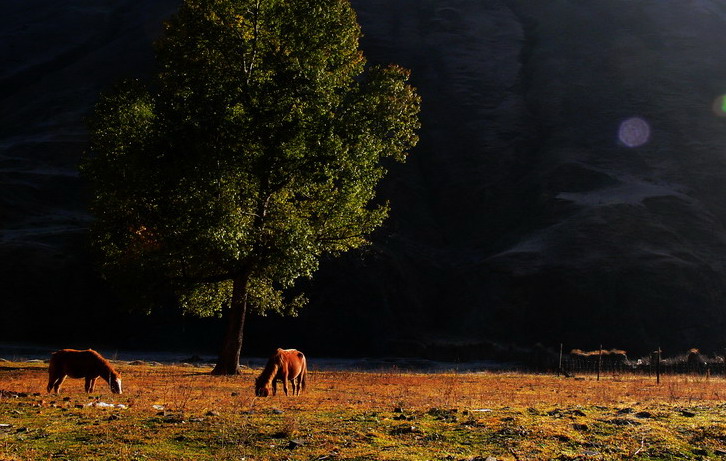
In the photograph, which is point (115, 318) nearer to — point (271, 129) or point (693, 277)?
point (271, 129)

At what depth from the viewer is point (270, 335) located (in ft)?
238

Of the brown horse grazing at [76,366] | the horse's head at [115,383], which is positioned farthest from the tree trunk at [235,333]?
the brown horse grazing at [76,366]

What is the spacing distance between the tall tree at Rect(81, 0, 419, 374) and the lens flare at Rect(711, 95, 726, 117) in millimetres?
104597

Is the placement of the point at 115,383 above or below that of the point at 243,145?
below

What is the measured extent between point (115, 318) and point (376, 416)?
66300 mm

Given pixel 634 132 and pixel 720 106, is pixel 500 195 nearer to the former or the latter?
pixel 634 132

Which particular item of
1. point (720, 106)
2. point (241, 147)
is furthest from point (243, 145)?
point (720, 106)

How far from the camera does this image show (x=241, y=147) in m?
27.3

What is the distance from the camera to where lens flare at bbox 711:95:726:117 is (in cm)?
11381

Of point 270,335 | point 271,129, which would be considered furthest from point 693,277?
point 271,129

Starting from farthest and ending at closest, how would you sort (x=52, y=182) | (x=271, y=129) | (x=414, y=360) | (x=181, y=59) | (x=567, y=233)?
(x=52, y=182) → (x=567, y=233) → (x=414, y=360) → (x=181, y=59) → (x=271, y=129)

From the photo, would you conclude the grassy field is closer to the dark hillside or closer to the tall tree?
the tall tree

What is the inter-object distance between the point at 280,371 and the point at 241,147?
507 inches

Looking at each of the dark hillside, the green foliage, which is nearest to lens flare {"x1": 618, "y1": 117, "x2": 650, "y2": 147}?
the dark hillside
